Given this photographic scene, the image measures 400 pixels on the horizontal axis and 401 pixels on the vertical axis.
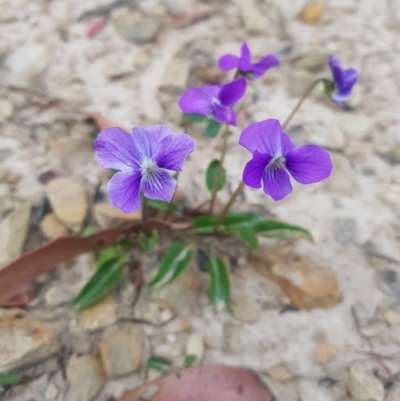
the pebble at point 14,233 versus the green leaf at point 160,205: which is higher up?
the pebble at point 14,233

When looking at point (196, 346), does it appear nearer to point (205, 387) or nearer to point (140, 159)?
point (205, 387)

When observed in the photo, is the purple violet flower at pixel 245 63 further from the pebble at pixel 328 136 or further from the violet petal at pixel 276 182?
the pebble at pixel 328 136

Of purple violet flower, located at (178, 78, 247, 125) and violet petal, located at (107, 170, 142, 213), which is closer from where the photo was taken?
violet petal, located at (107, 170, 142, 213)

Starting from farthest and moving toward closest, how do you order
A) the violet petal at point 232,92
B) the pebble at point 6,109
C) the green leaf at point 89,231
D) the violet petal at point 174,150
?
the pebble at point 6,109 < the green leaf at point 89,231 < the violet petal at point 232,92 < the violet petal at point 174,150

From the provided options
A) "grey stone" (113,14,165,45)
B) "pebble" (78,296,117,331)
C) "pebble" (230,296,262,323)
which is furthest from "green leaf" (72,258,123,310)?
"grey stone" (113,14,165,45)

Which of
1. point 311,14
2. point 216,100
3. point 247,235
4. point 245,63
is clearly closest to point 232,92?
point 216,100

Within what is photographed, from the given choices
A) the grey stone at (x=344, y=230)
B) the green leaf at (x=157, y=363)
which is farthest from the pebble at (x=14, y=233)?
the grey stone at (x=344, y=230)

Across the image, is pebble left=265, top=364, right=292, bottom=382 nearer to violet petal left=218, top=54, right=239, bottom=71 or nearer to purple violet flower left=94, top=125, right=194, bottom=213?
purple violet flower left=94, top=125, right=194, bottom=213

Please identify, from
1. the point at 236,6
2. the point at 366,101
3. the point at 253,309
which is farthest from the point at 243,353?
the point at 236,6
